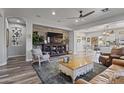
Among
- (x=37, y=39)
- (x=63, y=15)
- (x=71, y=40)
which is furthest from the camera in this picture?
(x=71, y=40)

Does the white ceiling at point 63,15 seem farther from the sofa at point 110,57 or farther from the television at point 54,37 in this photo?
the sofa at point 110,57

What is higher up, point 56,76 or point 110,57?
point 110,57

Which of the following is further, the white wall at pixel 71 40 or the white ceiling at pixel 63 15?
the white wall at pixel 71 40

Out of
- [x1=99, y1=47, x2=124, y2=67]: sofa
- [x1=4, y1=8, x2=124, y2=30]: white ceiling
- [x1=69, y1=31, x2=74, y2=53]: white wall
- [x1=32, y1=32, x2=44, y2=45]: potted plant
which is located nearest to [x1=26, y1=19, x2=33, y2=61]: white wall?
[x1=4, y1=8, x2=124, y2=30]: white ceiling

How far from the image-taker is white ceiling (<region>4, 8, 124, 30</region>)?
4.38 metres

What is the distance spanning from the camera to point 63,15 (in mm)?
5262

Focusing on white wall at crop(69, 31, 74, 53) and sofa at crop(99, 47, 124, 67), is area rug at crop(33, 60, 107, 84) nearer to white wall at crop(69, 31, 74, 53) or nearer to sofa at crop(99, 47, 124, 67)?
sofa at crop(99, 47, 124, 67)

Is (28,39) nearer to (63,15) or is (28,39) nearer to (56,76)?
(63,15)

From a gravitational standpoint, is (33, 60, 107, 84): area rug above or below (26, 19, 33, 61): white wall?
below

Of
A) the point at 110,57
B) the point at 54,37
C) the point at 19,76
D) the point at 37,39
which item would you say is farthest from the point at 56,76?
the point at 54,37

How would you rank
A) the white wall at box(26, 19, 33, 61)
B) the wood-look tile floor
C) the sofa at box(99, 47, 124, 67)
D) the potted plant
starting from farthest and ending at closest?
1. the potted plant
2. the white wall at box(26, 19, 33, 61)
3. the sofa at box(99, 47, 124, 67)
4. the wood-look tile floor

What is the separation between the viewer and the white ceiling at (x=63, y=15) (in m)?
4.38

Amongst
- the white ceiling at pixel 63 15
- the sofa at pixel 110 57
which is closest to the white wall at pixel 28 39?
the white ceiling at pixel 63 15
